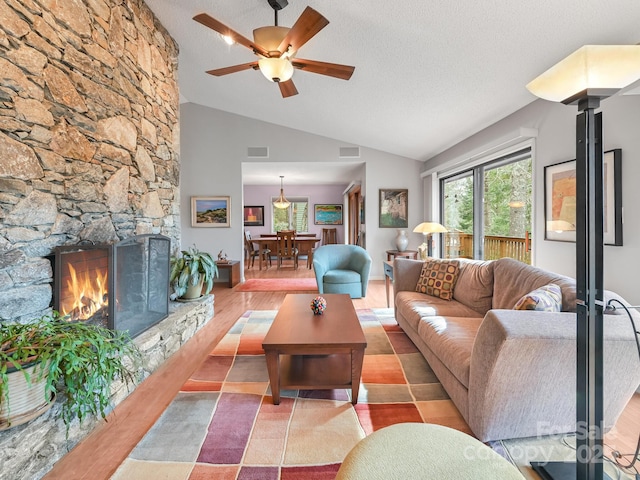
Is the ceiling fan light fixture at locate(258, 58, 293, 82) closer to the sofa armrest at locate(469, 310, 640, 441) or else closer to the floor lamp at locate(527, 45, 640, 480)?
the floor lamp at locate(527, 45, 640, 480)

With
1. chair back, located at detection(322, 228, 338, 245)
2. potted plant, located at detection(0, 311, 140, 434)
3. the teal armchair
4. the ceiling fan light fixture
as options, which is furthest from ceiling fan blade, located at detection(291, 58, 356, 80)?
chair back, located at detection(322, 228, 338, 245)

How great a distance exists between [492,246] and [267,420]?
352cm

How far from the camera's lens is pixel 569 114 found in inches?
106

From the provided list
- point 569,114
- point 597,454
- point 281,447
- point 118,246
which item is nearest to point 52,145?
point 118,246

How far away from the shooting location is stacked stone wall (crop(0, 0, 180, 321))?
1636mm

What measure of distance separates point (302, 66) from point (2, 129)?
1945mm

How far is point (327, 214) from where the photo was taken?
9961 millimetres

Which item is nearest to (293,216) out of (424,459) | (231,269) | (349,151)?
(349,151)

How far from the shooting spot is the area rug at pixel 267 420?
148 cm

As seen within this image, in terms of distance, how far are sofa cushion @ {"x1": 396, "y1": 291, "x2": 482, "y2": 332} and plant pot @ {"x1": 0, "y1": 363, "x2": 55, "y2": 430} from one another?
2.30 meters

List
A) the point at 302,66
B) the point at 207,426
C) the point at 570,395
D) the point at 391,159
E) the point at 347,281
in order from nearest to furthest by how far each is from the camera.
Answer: the point at 570,395, the point at 207,426, the point at 302,66, the point at 347,281, the point at 391,159

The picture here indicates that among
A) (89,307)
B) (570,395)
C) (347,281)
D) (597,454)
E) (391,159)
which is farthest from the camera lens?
(391,159)

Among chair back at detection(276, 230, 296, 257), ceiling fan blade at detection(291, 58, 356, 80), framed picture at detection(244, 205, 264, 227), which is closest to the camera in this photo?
ceiling fan blade at detection(291, 58, 356, 80)

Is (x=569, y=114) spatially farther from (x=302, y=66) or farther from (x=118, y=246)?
(x=118, y=246)
